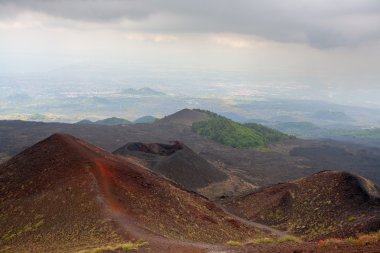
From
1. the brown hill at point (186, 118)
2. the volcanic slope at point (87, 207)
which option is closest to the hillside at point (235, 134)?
the brown hill at point (186, 118)

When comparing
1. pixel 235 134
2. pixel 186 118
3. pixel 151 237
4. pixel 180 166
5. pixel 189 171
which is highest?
pixel 151 237

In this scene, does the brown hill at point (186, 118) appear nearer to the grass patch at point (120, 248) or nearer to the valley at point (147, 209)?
the valley at point (147, 209)

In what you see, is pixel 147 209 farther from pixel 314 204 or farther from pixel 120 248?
pixel 314 204

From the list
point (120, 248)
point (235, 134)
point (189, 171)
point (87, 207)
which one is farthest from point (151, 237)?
point (235, 134)

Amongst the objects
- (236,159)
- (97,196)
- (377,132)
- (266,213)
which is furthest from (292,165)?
(377,132)

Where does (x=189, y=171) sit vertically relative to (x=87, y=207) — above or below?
below

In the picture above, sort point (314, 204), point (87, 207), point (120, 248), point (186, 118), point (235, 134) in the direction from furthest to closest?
1. point (186, 118)
2. point (235, 134)
3. point (314, 204)
4. point (87, 207)
5. point (120, 248)

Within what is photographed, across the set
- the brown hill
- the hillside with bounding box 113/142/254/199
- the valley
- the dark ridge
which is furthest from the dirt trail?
the brown hill
